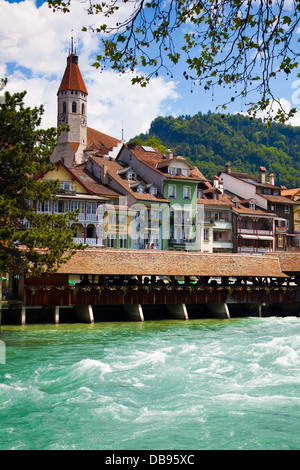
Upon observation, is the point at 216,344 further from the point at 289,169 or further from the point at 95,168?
the point at 289,169

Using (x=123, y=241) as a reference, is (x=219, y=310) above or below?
below

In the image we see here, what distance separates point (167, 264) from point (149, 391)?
1797 cm

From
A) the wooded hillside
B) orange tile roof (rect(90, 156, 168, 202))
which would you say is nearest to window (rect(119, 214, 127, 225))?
orange tile roof (rect(90, 156, 168, 202))

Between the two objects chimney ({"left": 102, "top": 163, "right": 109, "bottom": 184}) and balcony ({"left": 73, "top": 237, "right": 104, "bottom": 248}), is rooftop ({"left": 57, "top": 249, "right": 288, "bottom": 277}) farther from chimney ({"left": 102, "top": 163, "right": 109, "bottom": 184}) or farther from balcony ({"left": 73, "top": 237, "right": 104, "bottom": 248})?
chimney ({"left": 102, "top": 163, "right": 109, "bottom": 184})

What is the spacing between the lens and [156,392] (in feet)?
47.4

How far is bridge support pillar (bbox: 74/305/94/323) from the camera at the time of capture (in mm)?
29359

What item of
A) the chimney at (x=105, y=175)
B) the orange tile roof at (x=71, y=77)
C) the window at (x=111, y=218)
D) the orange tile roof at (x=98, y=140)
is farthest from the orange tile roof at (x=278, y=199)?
the orange tile roof at (x=71, y=77)

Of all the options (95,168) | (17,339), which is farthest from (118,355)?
(95,168)

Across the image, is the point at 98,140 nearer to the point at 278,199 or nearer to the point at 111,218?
the point at 278,199

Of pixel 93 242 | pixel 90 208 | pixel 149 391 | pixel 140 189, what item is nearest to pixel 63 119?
pixel 140 189

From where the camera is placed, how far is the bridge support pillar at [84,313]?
1156 inches

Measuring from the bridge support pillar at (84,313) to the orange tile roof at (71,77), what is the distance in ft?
179

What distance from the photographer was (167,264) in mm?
32312
